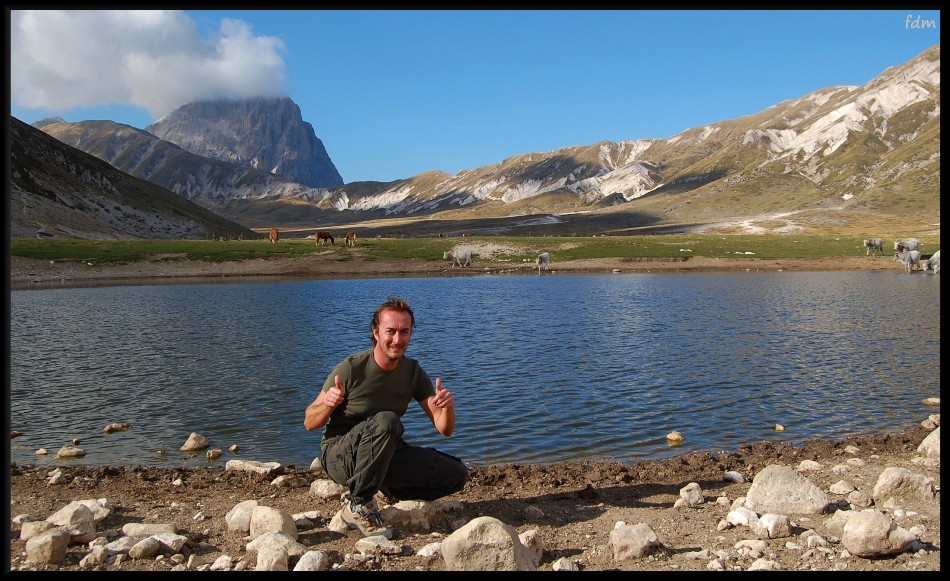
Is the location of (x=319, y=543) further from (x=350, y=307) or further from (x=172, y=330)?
(x=350, y=307)

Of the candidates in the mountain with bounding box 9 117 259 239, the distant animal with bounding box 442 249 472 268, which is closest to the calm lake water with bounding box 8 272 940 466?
the distant animal with bounding box 442 249 472 268

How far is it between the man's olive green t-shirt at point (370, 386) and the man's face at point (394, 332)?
0.27 m

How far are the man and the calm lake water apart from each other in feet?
14.6

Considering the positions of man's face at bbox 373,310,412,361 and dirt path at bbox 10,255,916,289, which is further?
dirt path at bbox 10,255,916,289

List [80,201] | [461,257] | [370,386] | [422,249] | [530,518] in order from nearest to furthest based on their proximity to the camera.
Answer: [370,386]
[530,518]
[461,257]
[422,249]
[80,201]

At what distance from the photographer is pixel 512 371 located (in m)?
24.1

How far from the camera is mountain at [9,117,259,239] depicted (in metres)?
109

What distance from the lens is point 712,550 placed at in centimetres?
855

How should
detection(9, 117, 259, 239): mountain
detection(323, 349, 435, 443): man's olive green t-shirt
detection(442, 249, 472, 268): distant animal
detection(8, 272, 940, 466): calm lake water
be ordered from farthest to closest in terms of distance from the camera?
detection(9, 117, 259, 239): mountain, detection(442, 249, 472, 268): distant animal, detection(8, 272, 940, 466): calm lake water, detection(323, 349, 435, 443): man's olive green t-shirt

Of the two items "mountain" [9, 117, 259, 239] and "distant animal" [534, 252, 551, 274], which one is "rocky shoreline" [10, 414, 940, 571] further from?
"mountain" [9, 117, 259, 239]

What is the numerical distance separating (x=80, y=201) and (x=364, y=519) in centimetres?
13467

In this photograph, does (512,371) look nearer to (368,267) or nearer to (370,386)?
(370,386)

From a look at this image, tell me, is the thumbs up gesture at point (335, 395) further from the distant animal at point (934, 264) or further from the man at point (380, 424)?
the distant animal at point (934, 264)

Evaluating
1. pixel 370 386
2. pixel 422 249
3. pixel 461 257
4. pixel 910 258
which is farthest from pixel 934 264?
pixel 370 386
